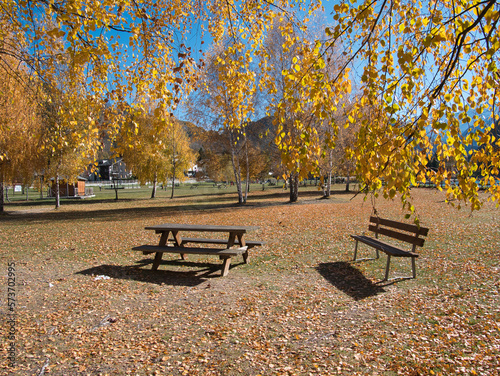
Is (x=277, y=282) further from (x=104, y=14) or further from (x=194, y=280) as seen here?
(x=104, y=14)

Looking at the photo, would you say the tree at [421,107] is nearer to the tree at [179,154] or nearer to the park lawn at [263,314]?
the park lawn at [263,314]

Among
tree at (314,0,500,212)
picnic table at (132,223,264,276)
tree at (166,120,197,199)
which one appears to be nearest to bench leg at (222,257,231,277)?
picnic table at (132,223,264,276)

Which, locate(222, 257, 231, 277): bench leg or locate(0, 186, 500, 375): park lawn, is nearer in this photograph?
locate(0, 186, 500, 375): park lawn

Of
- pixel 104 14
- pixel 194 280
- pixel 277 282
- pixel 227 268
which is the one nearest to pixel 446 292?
pixel 277 282

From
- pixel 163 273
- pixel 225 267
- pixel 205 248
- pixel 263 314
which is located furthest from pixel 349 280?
pixel 163 273

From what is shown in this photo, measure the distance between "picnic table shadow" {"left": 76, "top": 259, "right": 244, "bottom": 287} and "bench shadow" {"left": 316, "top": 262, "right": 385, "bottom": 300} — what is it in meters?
2.00

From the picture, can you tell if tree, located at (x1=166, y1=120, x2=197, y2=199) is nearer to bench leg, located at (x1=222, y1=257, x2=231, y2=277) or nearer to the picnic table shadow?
the picnic table shadow

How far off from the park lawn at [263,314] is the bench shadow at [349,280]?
0.03 meters

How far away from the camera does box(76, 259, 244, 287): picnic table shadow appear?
243 inches

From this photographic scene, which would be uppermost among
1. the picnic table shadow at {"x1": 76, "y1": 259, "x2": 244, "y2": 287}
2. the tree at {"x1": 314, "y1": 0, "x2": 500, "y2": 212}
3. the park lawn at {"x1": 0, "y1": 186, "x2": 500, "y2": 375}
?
the tree at {"x1": 314, "y1": 0, "x2": 500, "y2": 212}

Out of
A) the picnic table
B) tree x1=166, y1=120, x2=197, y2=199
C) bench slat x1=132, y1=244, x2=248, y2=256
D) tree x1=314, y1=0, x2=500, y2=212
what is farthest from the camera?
tree x1=166, y1=120, x2=197, y2=199

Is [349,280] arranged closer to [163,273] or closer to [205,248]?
[205,248]

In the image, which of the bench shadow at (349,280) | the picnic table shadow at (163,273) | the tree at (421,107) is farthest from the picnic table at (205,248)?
the tree at (421,107)

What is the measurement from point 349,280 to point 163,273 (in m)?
3.63
